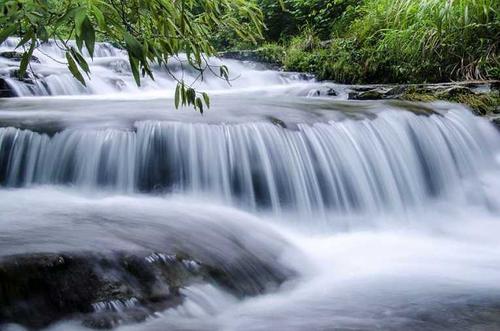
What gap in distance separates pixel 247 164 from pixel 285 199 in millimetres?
427

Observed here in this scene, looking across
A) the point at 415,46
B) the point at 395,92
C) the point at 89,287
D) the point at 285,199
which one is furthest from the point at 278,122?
A: the point at 415,46

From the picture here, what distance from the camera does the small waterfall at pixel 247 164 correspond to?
177 inches

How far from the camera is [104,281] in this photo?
2.40 meters

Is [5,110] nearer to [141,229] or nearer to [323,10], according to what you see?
[141,229]

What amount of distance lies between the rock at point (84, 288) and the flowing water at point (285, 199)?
7 centimetres

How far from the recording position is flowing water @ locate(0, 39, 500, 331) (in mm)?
2754

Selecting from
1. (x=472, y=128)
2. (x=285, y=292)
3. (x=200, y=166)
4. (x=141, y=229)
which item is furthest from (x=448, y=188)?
(x=141, y=229)

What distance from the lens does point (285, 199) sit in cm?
458

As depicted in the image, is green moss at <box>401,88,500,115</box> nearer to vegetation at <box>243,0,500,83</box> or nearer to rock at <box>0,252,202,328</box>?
vegetation at <box>243,0,500,83</box>

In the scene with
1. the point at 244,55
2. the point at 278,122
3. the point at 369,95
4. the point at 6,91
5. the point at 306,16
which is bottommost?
the point at 278,122

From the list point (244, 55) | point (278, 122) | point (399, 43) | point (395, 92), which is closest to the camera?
point (278, 122)

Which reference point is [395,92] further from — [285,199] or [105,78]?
[105,78]

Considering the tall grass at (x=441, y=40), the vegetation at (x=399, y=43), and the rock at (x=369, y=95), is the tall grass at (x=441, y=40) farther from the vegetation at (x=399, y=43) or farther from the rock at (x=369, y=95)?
the rock at (x=369, y=95)

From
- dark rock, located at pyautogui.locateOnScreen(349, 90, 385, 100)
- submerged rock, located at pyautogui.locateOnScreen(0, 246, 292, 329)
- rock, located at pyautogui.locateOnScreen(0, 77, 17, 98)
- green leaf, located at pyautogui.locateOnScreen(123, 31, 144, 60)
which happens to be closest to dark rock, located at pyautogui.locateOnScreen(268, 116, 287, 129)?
dark rock, located at pyautogui.locateOnScreen(349, 90, 385, 100)
